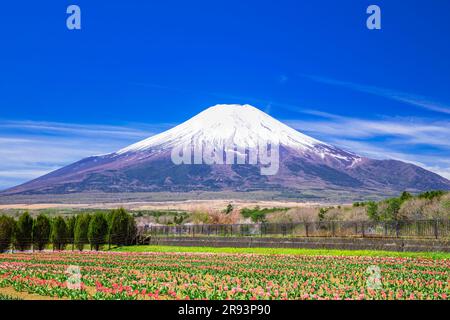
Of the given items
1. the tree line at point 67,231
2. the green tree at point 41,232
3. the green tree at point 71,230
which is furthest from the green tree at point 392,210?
the green tree at point 41,232

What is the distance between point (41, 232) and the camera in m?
51.1

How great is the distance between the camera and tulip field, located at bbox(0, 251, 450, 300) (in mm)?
16516

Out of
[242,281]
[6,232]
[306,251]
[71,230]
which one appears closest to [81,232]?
[71,230]

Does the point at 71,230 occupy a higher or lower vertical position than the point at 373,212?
lower

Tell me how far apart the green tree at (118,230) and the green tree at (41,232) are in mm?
4966

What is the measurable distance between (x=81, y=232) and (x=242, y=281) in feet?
112

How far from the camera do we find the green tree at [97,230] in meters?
51.1

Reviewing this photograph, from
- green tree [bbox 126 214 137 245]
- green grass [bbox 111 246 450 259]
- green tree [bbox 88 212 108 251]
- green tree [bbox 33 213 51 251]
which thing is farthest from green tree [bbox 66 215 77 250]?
green grass [bbox 111 246 450 259]

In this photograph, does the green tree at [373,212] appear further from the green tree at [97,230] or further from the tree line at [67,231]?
the green tree at [97,230]

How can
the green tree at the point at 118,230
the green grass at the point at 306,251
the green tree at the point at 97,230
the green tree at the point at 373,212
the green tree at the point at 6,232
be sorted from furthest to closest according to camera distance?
the green tree at the point at 118,230 < the green tree at the point at 97,230 < the green tree at the point at 373,212 < the green tree at the point at 6,232 < the green grass at the point at 306,251

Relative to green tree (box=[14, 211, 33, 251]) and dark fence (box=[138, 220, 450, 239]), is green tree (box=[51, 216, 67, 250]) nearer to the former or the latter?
green tree (box=[14, 211, 33, 251])

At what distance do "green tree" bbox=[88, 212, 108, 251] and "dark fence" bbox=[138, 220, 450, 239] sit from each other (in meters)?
3.63

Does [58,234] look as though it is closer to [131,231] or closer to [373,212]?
[131,231]
